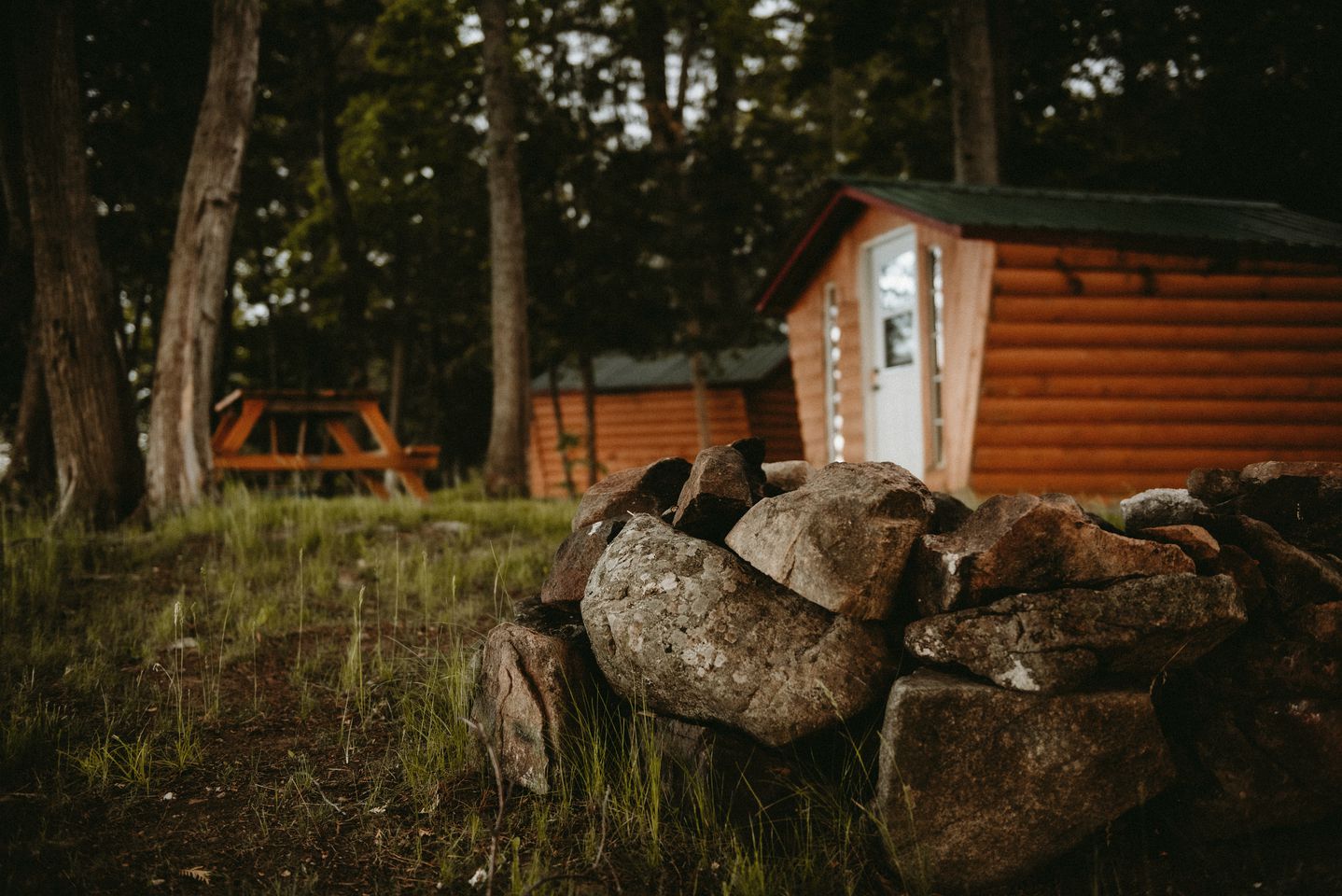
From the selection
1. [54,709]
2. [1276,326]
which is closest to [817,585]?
[54,709]

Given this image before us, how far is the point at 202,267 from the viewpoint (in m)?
7.71

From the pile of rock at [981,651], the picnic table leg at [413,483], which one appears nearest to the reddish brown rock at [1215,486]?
the pile of rock at [981,651]

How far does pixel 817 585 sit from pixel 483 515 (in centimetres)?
494

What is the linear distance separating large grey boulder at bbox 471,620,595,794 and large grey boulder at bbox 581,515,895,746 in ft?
0.45

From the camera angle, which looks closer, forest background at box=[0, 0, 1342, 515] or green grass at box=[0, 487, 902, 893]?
green grass at box=[0, 487, 902, 893]

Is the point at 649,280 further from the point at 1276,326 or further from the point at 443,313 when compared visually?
the point at 1276,326

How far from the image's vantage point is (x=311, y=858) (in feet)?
9.35

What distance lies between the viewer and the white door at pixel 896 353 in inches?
381

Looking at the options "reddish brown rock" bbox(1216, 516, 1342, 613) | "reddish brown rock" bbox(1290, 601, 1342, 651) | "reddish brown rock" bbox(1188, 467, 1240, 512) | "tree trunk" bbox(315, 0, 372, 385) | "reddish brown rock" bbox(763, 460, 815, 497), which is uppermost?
"tree trunk" bbox(315, 0, 372, 385)

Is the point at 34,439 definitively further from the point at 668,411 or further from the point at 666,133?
the point at 668,411

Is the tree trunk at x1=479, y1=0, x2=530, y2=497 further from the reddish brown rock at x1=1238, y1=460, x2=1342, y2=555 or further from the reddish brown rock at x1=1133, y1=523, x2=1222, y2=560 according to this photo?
the reddish brown rock at x1=1133, y1=523, x2=1222, y2=560

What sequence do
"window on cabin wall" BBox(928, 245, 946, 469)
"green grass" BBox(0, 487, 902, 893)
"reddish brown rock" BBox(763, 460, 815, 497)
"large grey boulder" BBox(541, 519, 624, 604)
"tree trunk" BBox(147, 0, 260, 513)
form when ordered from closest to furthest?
"green grass" BBox(0, 487, 902, 893) < "large grey boulder" BBox(541, 519, 624, 604) < "reddish brown rock" BBox(763, 460, 815, 497) < "tree trunk" BBox(147, 0, 260, 513) < "window on cabin wall" BBox(928, 245, 946, 469)

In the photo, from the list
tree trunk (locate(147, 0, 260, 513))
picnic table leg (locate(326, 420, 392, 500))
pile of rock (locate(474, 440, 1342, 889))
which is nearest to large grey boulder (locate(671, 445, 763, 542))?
pile of rock (locate(474, 440, 1342, 889))

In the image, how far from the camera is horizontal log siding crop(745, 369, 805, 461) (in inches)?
777
